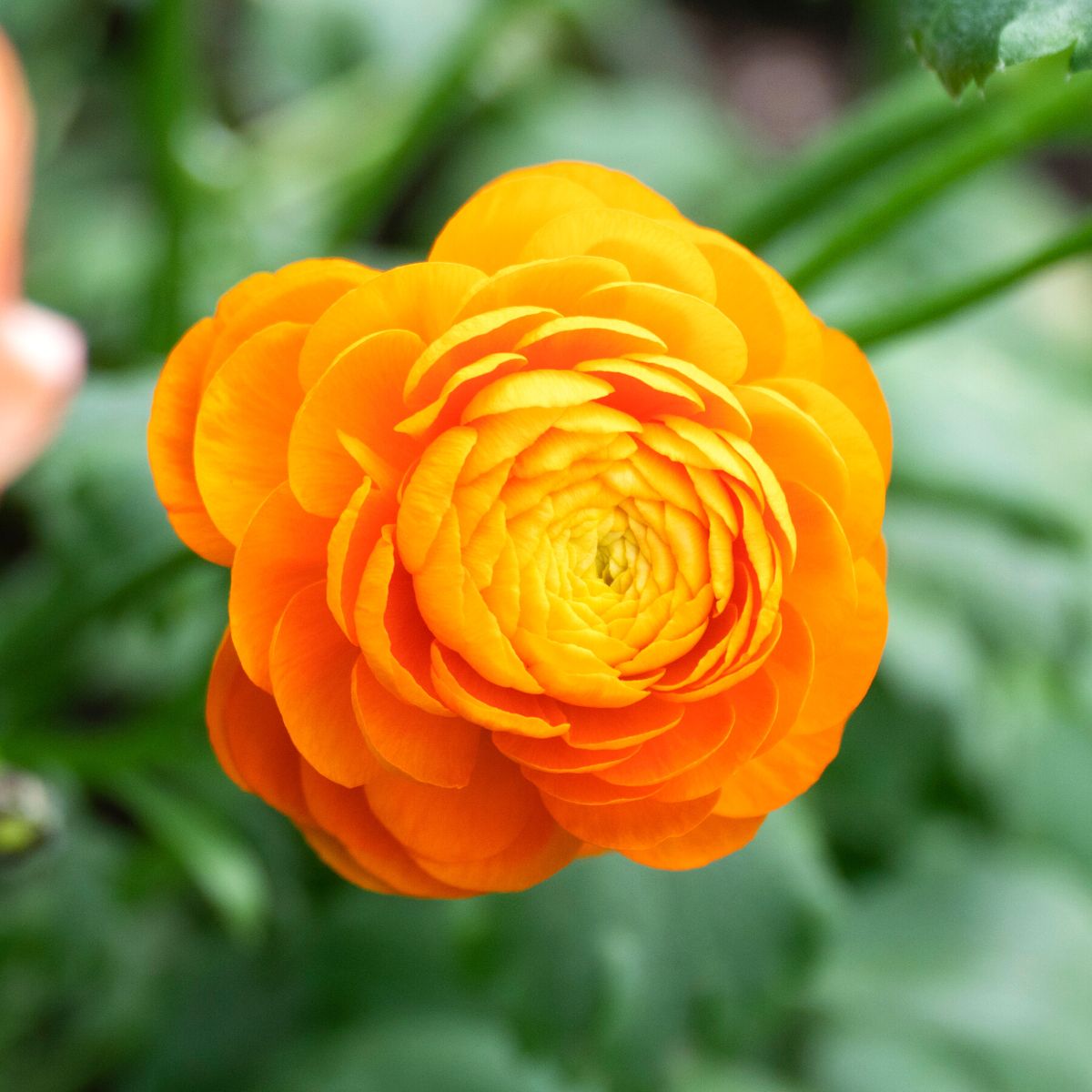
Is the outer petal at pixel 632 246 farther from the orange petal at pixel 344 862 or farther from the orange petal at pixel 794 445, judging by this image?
the orange petal at pixel 344 862

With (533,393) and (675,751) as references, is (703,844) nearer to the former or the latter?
(675,751)

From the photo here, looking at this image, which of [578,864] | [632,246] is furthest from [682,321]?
[578,864]

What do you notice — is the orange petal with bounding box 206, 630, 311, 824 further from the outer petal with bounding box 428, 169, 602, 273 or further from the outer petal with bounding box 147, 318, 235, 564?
the outer petal with bounding box 428, 169, 602, 273

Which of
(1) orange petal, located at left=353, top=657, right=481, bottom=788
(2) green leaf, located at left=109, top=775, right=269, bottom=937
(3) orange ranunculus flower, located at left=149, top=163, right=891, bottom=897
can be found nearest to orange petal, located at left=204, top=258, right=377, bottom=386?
(3) orange ranunculus flower, located at left=149, top=163, right=891, bottom=897

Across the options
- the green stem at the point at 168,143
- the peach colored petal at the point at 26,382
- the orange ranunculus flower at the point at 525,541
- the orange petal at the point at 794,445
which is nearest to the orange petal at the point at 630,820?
the orange ranunculus flower at the point at 525,541

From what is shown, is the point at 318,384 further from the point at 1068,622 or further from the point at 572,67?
the point at 572,67

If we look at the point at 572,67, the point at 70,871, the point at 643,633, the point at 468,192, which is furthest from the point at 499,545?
the point at 572,67
